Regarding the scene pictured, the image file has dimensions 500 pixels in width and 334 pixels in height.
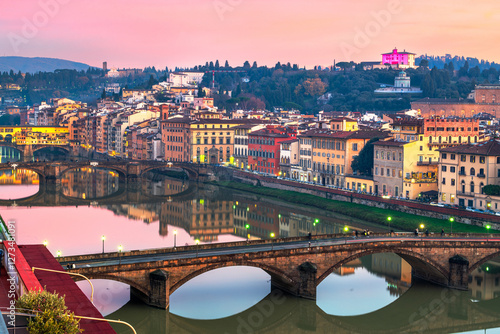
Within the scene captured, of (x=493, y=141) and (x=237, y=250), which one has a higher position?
(x=493, y=141)


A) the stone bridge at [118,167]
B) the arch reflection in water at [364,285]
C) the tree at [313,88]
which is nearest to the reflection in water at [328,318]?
the arch reflection in water at [364,285]

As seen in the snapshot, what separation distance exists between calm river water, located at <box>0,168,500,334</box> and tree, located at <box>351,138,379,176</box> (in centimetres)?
487

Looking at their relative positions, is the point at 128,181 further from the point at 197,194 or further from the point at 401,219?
the point at 401,219

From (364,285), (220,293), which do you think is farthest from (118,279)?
(364,285)

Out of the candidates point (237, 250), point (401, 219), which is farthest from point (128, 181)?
point (237, 250)

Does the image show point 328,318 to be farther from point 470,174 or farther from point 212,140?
point 212,140

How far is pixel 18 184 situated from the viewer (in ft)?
211

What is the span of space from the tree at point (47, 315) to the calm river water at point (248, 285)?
375 inches

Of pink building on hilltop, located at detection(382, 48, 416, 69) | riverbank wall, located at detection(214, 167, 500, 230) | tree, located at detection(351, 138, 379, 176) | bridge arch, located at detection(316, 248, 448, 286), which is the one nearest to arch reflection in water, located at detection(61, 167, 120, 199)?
riverbank wall, located at detection(214, 167, 500, 230)

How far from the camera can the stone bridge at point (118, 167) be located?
2475 inches

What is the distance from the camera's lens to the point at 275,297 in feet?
89.1

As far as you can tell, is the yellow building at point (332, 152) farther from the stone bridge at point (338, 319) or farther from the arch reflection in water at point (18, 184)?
the stone bridge at point (338, 319)

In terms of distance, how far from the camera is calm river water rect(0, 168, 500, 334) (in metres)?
25.1

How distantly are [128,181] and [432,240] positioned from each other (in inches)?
1559
